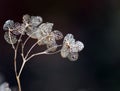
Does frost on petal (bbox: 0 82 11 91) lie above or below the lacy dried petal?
below

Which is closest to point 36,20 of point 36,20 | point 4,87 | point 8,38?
point 36,20

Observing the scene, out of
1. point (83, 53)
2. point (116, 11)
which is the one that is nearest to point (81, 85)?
point (83, 53)

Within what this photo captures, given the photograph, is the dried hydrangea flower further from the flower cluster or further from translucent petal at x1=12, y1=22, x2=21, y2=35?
translucent petal at x1=12, y1=22, x2=21, y2=35

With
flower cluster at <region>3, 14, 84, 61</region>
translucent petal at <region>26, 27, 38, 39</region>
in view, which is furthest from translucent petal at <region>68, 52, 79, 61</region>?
Result: translucent petal at <region>26, 27, 38, 39</region>

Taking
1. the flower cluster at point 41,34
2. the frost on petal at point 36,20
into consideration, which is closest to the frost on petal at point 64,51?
the flower cluster at point 41,34

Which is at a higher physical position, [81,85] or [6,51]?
[6,51]

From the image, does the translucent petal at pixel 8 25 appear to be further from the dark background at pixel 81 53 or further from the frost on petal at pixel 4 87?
the frost on petal at pixel 4 87

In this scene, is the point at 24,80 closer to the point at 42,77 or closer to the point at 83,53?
the point at 42,77
